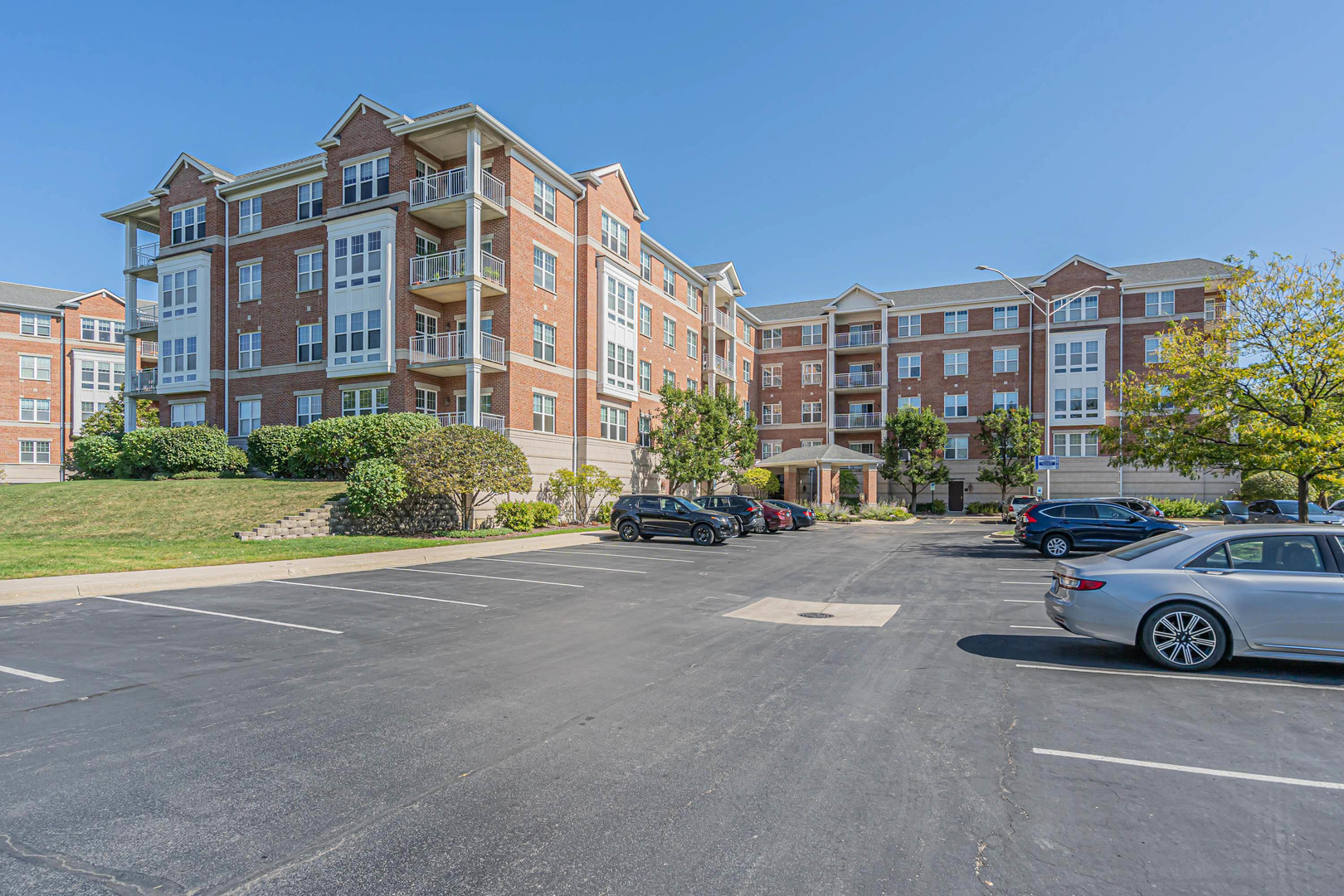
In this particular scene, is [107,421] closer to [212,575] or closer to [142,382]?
[142,382]

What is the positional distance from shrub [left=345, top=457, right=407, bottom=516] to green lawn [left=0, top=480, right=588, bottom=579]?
1327mm

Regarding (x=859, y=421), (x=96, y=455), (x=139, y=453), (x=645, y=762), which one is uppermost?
(x=859, y=421)

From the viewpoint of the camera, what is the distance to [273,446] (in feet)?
96.7

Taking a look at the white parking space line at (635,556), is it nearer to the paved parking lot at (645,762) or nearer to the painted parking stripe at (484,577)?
the painted parking stripe at (484,577)

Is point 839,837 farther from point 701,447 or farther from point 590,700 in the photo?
point 701,447

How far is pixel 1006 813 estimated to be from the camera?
4055 millimetres

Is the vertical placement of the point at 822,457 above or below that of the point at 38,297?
below

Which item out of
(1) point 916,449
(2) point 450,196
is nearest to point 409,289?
(2) point 450,196

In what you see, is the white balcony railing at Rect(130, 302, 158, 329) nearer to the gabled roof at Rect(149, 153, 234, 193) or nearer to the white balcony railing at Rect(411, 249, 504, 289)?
the gabled roof at Rect(149, 153, 234, 193)

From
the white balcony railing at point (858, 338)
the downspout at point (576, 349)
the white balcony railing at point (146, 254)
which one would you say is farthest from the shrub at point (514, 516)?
the white balcony railing at point (858, 338)

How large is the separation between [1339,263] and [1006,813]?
69.1 feet

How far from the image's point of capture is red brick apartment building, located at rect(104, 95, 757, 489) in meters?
A: 28.8

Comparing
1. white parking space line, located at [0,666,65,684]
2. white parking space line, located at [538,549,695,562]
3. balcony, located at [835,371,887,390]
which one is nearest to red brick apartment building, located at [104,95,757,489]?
white parking space line, located at [538,549,695,562]

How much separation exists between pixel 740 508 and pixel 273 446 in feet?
66.7
